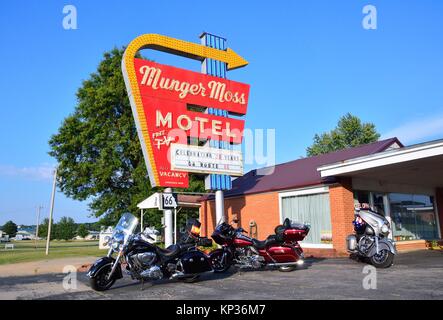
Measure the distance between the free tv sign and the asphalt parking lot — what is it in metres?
5.73

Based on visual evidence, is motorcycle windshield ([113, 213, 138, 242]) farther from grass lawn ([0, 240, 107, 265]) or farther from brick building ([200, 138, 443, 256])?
grass lawn ([0, 240, 107, 265])

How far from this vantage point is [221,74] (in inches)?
699

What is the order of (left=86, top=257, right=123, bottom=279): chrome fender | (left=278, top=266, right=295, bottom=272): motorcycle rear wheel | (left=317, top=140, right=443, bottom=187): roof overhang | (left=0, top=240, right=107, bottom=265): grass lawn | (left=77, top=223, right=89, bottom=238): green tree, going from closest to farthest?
1. (left=86, top=257, right=123, bottom=279): chrome fender
2. (left=278, top=266, right=295, bottom=272): motorcycle rear wheel
3. (left=317, top=140, right=443, bottom=187): roof overhang
4. (left=0, top=240, right=107, bottom=265): grass lawn
5. (left=77, top=223, right=89, bottom=238): green tree

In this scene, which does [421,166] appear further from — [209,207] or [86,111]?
[86,111]

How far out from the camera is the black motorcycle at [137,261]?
8250mm

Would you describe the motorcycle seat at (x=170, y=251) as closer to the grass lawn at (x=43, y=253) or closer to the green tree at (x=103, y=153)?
the grass lawn at (x=43, y=253)

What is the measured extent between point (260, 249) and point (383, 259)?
3.52 metres

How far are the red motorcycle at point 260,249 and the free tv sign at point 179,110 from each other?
517 centimetres

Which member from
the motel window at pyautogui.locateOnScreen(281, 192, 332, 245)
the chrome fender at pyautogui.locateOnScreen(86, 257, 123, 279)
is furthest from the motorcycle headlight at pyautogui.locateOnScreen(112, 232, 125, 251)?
the motel window at pyautogui.locateOnScreen(281, 192, 332, 245)

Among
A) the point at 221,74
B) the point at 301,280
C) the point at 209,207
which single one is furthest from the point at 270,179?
the point at 301,280

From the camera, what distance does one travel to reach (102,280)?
27.1ft

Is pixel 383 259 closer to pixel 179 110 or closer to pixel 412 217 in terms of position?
pixel 179 110

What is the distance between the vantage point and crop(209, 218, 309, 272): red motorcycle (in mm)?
10547
